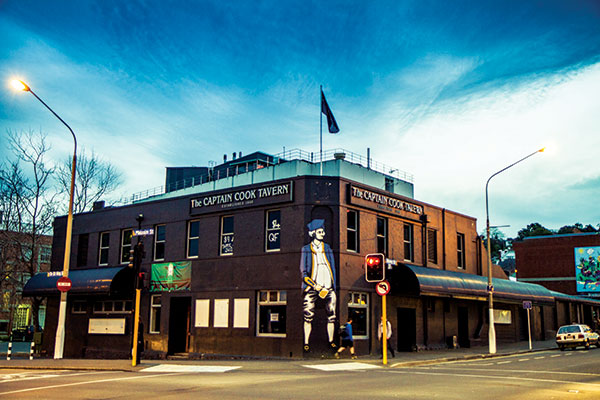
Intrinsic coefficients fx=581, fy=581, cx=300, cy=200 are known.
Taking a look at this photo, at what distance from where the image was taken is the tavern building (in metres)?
25.2

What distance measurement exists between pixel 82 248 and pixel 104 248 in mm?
2141

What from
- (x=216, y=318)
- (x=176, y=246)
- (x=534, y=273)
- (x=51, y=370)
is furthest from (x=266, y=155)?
(x=534, y=273)

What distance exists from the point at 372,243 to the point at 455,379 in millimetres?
12186

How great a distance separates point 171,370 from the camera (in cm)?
1908

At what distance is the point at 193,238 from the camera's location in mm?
29391

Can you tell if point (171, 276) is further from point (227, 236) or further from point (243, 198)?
point (243, 198)

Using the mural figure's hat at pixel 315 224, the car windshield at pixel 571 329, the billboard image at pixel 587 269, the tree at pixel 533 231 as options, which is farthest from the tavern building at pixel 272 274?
the tree at pixel 533 231

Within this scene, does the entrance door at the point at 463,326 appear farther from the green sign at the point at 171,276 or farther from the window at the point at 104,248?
the window at the point at 104,248

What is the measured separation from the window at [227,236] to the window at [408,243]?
9014 millimetres

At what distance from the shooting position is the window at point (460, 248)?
34625mm

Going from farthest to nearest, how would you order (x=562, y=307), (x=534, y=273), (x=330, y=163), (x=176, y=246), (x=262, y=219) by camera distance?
(x=534, y=273)
(x=562, y=307)
(x=330, y=163)
(x=176, y=246)
(x=262, y=219)

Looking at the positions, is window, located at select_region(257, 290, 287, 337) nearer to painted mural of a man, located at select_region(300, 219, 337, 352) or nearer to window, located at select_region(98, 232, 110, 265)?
painted mural of a man, located at select_region(300, 219, 337, 352)

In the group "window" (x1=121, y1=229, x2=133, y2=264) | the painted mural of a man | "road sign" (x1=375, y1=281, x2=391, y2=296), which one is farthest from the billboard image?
"window" (x1=121, y1=229, x2=133, y2=264)

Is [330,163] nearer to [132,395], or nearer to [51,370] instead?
[51,370]
